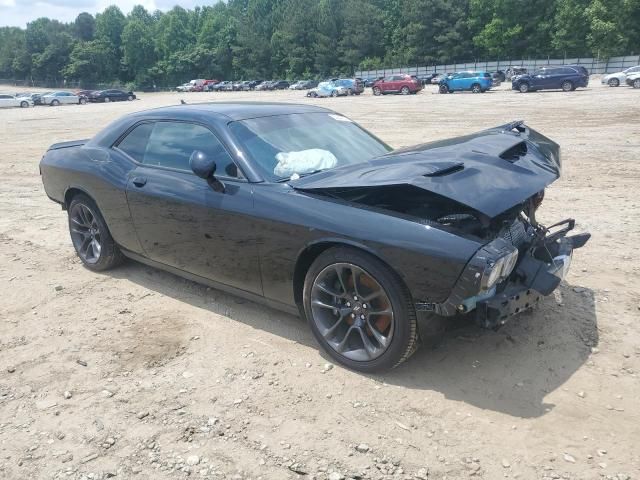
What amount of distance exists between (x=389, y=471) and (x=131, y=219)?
304cm

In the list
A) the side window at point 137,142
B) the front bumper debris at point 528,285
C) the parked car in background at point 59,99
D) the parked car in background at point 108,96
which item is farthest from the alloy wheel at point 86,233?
the parked car in background at point 108,96

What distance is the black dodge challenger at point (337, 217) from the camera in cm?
307

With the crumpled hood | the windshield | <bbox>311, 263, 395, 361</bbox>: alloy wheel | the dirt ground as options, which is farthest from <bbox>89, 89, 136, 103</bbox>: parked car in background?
<bbox>311, 263, 395, 361</bbox>: alloy wheel

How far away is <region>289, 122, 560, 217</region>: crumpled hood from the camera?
312 centimetres

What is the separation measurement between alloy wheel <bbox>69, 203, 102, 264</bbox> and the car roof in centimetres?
112

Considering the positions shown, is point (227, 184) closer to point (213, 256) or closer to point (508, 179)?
point (213, 256)

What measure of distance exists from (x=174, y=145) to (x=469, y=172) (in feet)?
7.61

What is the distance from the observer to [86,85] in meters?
108

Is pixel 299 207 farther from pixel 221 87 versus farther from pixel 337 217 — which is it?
pixel 221 87

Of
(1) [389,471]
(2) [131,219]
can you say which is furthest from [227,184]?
(1) [389,471]

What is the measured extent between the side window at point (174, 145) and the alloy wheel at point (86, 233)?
2.77ft

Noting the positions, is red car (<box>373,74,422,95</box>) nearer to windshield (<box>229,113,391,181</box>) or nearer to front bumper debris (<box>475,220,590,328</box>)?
windshield (<box>229,113,391,181</box>)

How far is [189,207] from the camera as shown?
4074 mm

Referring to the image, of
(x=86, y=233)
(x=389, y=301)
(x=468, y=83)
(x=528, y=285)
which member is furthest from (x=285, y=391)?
(x=468, y=83)
